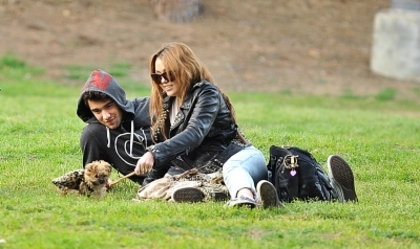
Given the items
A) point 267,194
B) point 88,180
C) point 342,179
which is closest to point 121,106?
point 88,180

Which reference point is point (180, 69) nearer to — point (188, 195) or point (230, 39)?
point (188, 195)

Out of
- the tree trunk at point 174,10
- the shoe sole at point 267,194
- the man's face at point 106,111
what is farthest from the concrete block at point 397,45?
the shoe sole at point 267,194

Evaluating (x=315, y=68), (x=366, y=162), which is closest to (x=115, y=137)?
(x=366, y=162)

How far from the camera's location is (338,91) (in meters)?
16.7

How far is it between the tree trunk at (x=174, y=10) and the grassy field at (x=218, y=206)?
7283mm

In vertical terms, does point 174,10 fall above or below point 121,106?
above

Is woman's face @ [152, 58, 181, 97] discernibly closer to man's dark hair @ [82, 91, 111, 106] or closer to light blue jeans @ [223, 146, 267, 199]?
man's dark hair @ [82, 91, 111, 106]

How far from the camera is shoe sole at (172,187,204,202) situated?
603 cm

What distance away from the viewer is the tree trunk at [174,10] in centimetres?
1852

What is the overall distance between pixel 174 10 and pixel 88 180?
1263 cm

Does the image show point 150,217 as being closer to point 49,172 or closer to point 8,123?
point 49,172

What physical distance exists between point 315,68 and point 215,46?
1920 mm

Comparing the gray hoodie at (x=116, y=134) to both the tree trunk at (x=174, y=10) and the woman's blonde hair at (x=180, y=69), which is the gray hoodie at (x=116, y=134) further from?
the tree trunk at (x=174, y=10)

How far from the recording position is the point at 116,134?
6.77 metres
